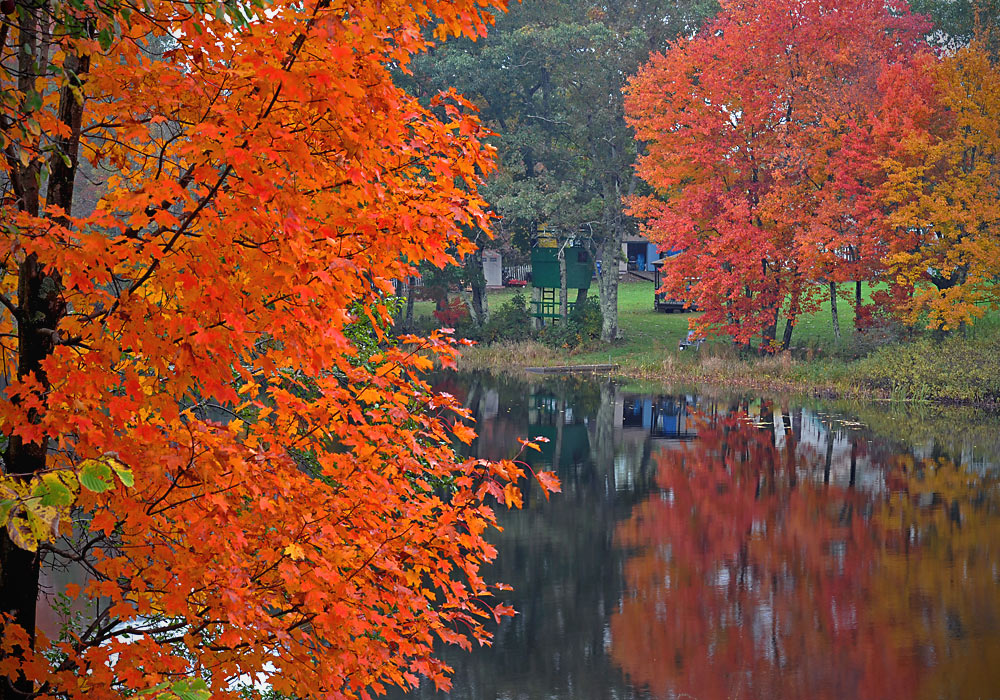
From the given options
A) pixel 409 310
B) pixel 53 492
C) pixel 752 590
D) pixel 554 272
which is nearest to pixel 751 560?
pixel 752 590

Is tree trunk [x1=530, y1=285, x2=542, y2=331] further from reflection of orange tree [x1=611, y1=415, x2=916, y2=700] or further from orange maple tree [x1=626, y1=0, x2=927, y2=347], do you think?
reflection of orange tree [x1=611, y1=415, x2=916, y2=700]

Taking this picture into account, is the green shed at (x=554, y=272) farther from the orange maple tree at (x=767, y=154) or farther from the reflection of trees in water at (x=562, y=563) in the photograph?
the reflection of trees in water at (x=562, y=563)

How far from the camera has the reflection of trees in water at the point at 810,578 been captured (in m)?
15.6

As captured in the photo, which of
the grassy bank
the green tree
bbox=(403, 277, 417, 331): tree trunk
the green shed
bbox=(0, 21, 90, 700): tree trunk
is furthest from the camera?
the green shed

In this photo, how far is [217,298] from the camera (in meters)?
4.95

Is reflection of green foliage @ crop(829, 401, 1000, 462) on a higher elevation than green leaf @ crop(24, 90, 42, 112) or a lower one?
lower

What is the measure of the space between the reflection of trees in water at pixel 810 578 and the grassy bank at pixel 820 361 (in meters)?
8.72

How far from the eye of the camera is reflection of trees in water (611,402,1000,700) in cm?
1555

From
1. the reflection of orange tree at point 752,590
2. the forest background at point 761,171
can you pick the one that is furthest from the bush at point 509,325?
the reflection of orange tree at point 752,590

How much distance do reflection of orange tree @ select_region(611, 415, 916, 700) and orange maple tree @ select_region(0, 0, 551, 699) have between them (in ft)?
33.2

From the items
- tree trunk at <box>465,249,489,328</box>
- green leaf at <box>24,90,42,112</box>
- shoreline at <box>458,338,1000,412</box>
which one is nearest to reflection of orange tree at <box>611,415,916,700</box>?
shoreline at <box>458,338,1000,412</box>

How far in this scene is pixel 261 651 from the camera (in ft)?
18.8

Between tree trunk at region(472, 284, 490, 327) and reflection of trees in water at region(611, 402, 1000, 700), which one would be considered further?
tree trunk at region(472, 284, 490, 327)

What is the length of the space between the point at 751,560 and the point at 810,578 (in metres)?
1.46
